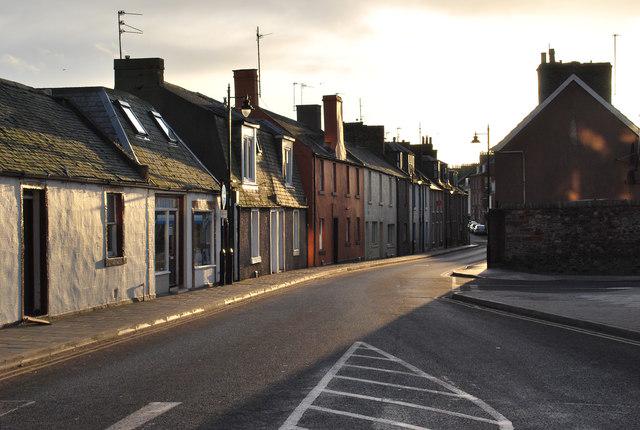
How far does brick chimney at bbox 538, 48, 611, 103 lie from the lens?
43219mm

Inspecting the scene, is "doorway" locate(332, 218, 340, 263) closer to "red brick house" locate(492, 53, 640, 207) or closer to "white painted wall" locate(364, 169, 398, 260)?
"white painted wall" locate(364, 169, 398, 260)

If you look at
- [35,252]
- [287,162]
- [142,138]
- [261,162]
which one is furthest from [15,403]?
[287,162]

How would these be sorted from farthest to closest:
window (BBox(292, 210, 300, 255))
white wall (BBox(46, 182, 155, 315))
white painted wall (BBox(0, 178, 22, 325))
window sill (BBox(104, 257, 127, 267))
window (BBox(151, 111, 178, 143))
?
window (BBox(292, 210, 300, 255)), window (BBox(151, 111, 178, 143)), window sill (BBox(104, 257, 127, 267)), white wall (BBox(46, 182, 155, 315)), white painted wall (BBox(0, 178, 22, 325))

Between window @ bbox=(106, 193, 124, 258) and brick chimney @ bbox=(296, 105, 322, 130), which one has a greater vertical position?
brick chimney @ bbox=(296, 105, 322, 130)

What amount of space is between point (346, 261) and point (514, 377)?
38542mm

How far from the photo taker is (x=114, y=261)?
20047 millimetres

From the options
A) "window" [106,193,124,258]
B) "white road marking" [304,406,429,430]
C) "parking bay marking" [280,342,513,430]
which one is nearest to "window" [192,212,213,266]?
"window" [106,193,124,258]

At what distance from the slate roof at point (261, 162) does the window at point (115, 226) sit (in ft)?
Answer: 31.1

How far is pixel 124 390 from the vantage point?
368 inches

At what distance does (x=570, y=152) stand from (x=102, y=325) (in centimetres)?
3095

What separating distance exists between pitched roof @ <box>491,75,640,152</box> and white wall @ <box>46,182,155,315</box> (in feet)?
82.1

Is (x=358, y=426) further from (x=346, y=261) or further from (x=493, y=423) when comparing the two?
(x=346, y=261)

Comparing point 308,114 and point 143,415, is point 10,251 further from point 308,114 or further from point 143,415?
point 308,114

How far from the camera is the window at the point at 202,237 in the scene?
2614 cm
